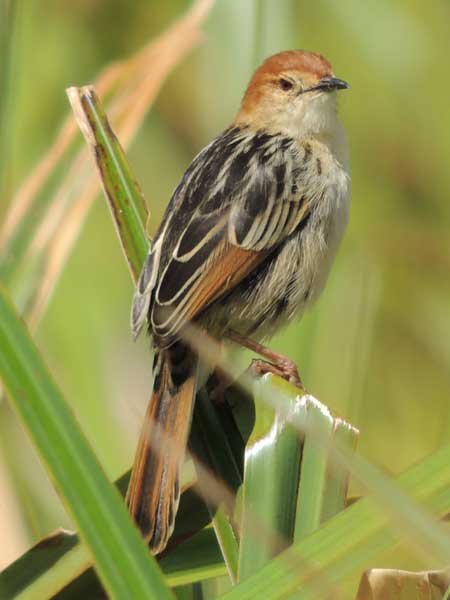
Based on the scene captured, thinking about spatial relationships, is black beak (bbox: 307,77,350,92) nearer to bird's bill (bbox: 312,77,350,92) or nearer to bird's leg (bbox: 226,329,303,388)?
bird's bill (bbox: 312,77,350,92)

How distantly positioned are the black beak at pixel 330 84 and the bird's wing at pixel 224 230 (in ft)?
0.77

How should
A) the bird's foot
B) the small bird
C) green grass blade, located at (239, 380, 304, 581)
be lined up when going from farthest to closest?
1. the bird's foot
2. the small bird
3. green grass blade, located at (239, 380, 304, 581)

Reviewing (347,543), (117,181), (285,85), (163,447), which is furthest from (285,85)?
(347,543)

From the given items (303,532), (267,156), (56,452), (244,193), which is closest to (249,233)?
(244,193)

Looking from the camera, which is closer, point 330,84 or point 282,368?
point 282,368

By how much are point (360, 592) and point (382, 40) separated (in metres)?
2.50

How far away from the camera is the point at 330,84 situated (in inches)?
123

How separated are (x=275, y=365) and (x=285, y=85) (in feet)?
3.20

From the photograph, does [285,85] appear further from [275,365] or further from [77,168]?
[275,365]

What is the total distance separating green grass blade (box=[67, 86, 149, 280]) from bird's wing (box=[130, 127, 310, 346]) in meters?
0.06

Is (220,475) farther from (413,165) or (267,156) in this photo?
(413,165)

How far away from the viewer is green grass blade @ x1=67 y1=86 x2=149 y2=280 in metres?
2.60

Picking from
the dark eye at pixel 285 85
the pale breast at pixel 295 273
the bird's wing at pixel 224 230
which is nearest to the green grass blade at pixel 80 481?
the bird's wing at pixel 224 230

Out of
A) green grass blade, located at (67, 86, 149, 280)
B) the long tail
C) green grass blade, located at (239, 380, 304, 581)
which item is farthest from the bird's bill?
green grass blade, located at (239, 380, 304, 581)
